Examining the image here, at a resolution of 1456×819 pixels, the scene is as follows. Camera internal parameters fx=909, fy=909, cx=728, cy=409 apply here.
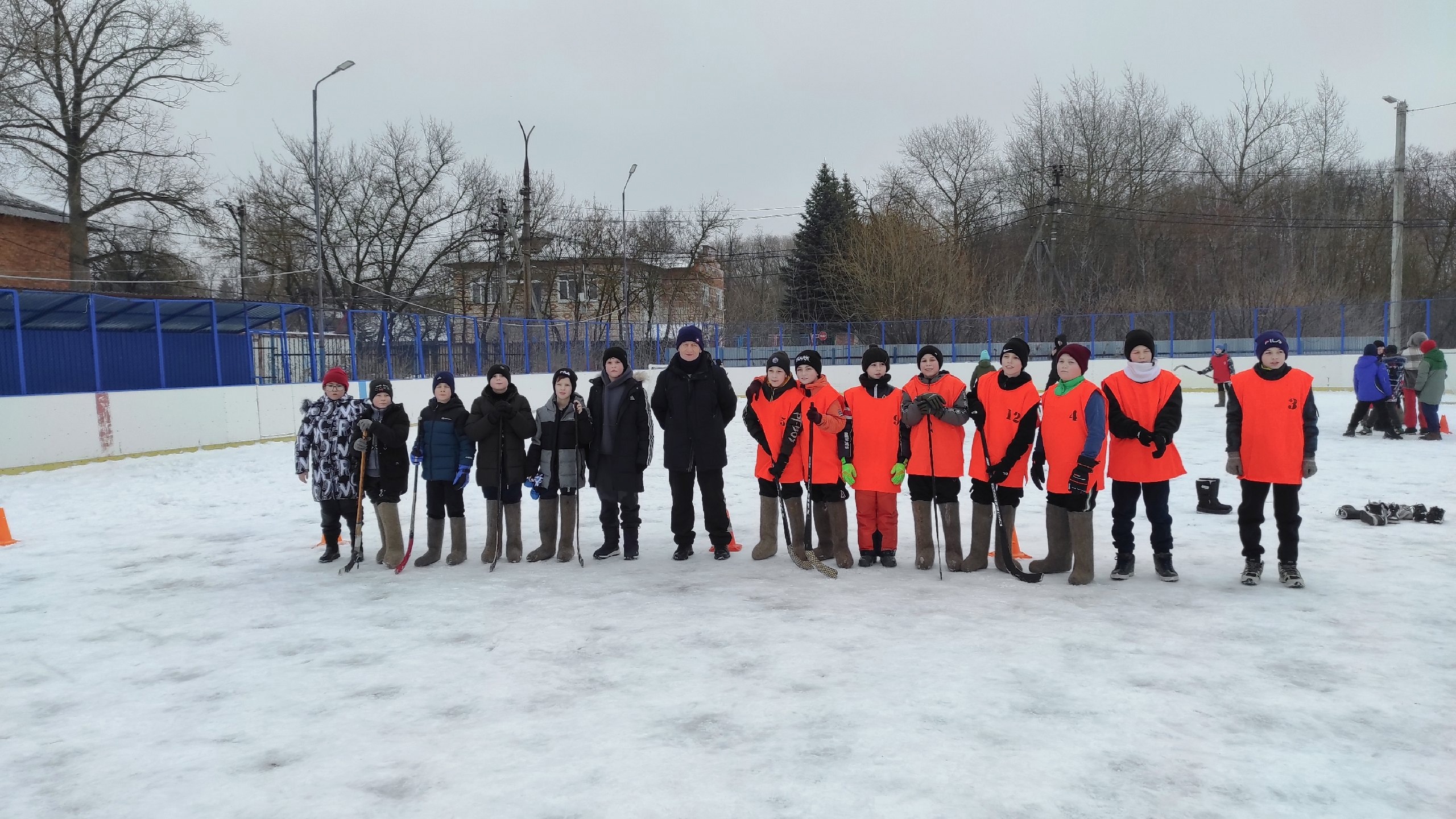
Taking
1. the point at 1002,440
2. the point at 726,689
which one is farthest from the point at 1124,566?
the point at 726,689

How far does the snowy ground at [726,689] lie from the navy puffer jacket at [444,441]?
75cm

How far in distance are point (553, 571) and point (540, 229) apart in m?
36.9

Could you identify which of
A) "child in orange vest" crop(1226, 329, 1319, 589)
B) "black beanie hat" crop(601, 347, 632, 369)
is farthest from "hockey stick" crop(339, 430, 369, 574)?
"child in orange vest" crop(1226, 329, 1319, 589)

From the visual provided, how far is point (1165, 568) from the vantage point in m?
5.82

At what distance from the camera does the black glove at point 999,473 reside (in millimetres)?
5898

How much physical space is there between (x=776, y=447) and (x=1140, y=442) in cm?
243

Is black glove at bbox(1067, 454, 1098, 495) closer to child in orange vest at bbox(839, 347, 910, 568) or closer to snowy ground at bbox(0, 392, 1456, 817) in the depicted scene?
snowy ground at bbox(0, 392, 1456, 817)

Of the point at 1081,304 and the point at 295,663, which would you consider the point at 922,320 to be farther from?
the point at 295,663

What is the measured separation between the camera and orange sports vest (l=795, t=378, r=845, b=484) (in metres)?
6.43

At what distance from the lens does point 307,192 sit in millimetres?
36719

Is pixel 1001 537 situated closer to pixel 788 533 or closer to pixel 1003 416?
pixel 1003 416

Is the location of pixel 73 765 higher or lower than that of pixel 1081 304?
lower

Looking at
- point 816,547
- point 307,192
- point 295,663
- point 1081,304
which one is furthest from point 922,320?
point 295,663

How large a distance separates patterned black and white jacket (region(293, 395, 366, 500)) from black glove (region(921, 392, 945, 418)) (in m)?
4.15
